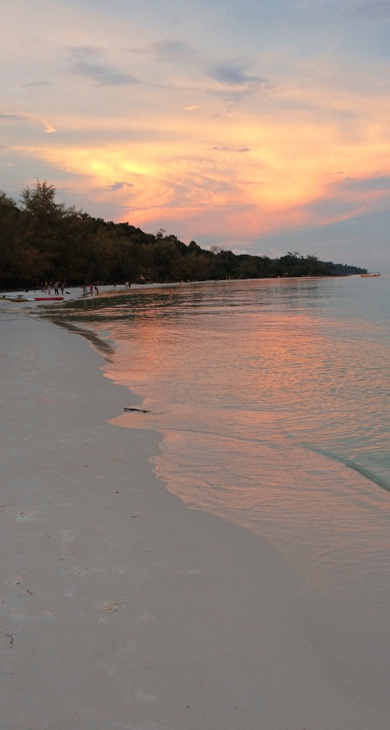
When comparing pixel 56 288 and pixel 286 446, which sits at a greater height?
pixel 56 288

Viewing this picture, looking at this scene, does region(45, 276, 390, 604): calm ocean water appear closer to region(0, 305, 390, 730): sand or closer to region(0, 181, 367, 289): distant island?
region(0, 305, 390, 730): sand

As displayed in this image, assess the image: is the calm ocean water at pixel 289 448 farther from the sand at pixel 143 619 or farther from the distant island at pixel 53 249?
the distant island at pixel 53 249

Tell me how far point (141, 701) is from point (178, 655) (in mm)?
406

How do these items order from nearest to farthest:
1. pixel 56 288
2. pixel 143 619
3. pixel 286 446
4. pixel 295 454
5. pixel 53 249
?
pixel 143 619 < pixel 295 454 < pixel 286 446 < pixel 56 288 < pixel 53 249

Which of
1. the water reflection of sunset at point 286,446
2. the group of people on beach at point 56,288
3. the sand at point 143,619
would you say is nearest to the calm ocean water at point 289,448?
the water reflection of sunset at point 286,446

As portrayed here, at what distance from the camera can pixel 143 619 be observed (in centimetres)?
362

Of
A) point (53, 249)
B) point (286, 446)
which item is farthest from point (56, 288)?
point (286, 446)

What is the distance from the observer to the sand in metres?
2.87

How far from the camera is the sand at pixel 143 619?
287cm

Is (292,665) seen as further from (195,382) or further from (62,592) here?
(195,382)

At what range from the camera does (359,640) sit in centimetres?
353

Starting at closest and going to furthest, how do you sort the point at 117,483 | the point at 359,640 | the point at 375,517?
the point at 359,640, the point at 375,517, the point at 117,483

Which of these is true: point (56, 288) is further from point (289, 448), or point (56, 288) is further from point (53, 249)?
point (289, 448)

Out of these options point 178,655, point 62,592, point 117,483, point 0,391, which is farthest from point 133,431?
point 178,655
